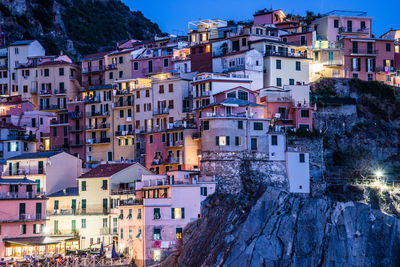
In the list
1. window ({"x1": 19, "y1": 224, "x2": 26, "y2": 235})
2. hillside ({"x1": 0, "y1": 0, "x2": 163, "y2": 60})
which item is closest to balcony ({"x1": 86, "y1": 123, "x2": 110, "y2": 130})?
window ({"x1": 19, "y1": 224, "x2": 26, "y2": 235})

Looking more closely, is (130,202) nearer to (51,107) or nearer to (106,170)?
(106,170)

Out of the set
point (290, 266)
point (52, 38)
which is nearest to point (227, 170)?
point (290, 266)

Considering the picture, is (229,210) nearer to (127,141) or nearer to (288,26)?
(127,141)

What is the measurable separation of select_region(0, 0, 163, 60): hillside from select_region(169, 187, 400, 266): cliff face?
60.3 m

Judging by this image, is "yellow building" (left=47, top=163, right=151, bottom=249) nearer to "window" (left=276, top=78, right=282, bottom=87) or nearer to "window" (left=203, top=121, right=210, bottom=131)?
"window" (left=203, top=121, right=210, bottom=131)

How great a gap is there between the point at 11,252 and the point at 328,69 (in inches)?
1661

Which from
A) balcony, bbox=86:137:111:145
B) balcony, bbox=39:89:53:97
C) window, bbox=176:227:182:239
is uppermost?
balcony, bbox=39:89:53:97

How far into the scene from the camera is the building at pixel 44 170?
84.2 metres

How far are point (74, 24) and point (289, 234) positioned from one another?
8452 centimetres

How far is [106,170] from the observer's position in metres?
83.8

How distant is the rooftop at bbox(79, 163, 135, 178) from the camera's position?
8282 centimetres

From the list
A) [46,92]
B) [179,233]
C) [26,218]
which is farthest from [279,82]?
[46,92]

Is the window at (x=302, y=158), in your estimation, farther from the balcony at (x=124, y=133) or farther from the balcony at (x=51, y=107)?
the balcony at (x=51, y=107)

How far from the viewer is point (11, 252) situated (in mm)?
75312
